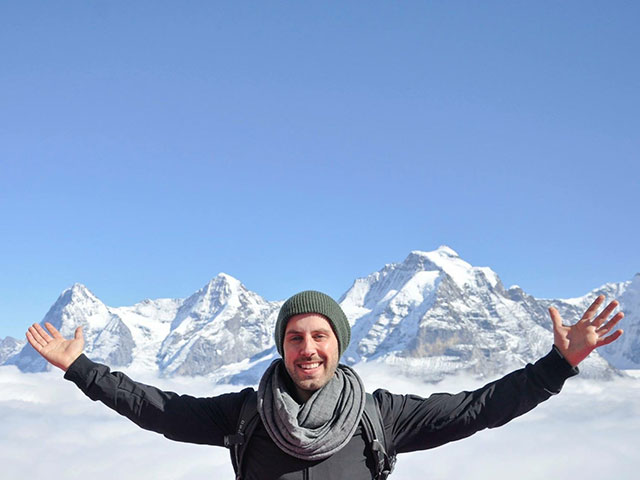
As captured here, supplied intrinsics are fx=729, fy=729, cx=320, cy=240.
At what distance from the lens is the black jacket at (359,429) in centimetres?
612

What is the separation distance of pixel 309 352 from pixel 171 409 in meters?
1.47

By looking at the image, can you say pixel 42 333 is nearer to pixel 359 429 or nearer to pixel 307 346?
pixel 307 346

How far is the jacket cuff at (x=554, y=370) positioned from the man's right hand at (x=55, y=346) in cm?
424

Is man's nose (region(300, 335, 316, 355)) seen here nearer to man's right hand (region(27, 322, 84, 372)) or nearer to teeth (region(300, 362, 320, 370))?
teeth (region(300, 362, 320, 370))

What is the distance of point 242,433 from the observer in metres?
6.25

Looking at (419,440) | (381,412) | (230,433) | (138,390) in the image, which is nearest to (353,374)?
(381,412)

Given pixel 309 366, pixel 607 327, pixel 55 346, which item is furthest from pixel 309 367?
pixel 607 327

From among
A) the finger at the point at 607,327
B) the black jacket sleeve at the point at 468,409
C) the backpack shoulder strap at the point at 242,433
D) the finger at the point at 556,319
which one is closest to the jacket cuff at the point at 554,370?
the black jacket sleeve at the point at 468,409

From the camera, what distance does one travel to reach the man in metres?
5.97

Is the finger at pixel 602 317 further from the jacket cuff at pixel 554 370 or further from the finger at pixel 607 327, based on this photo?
the jacket cuff at pixel 554 370

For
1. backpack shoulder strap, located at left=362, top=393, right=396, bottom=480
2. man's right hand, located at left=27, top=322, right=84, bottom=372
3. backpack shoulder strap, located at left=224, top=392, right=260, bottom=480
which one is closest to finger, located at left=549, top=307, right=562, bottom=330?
backpack shoulder strap, located at left=362, top=393, right=396, bottom=480

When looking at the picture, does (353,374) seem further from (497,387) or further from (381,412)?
(497,387)

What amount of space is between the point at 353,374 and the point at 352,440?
55cm

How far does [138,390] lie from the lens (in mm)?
6641
